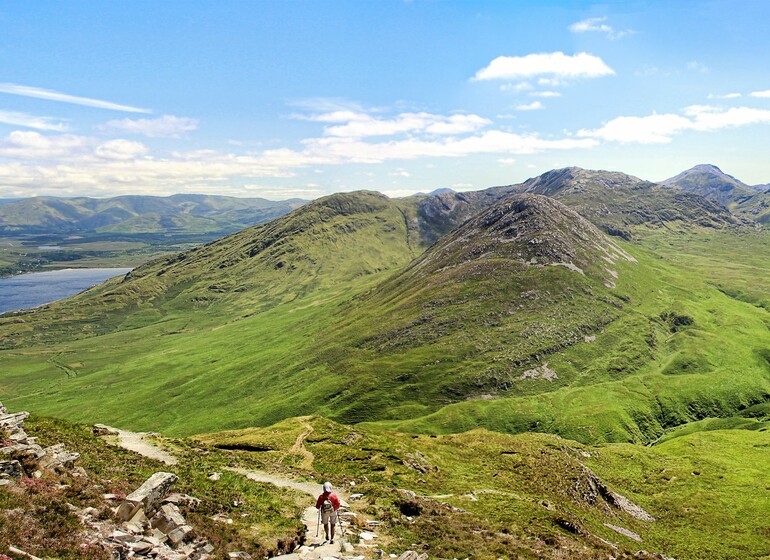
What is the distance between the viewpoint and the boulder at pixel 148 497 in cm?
2848

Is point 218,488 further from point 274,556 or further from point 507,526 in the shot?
point 507,526

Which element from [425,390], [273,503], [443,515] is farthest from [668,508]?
[425,390]

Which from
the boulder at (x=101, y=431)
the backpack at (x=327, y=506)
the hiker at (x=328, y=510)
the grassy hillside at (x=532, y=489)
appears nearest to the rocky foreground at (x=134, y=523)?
the hiker at (x=328, y=510)

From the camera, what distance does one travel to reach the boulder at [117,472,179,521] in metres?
28.5

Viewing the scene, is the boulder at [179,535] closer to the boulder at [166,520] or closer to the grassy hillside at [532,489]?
the boulder at [166,520]

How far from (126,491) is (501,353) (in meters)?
176

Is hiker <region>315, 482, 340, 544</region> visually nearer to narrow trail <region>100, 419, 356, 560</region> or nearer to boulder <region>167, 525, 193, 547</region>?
narrow trail <region>100, 419, 356, 560</region>

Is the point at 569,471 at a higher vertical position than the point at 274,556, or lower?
lower

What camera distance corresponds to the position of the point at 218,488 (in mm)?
42188

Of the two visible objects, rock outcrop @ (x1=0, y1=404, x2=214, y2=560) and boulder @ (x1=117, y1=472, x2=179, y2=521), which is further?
boulder @ (x1=117, y1=472, x2=179, y2=521)

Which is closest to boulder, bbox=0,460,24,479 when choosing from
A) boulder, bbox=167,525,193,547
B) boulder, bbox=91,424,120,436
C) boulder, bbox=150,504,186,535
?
boulder, bbox=150,504,186,535

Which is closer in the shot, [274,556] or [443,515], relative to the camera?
[274,556]

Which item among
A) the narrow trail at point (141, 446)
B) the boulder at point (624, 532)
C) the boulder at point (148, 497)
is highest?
the boulder at point (148, 497)

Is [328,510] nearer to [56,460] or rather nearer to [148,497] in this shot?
[148,497]
